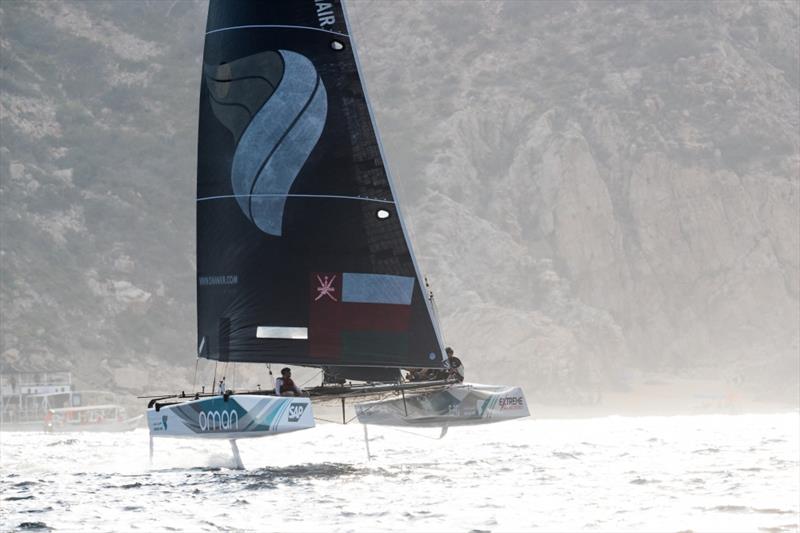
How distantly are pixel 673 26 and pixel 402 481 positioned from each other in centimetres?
6222

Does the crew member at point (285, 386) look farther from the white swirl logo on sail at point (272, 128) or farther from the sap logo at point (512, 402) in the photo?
the sap logo at point (512, 402)

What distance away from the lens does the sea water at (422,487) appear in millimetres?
14414

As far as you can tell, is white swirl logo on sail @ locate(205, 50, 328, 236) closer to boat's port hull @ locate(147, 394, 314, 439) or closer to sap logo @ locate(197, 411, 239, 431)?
boat's port hull @ locate(147, 394, 314, 439)

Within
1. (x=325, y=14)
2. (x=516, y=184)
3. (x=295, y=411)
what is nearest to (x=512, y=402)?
(x=295, y=411)

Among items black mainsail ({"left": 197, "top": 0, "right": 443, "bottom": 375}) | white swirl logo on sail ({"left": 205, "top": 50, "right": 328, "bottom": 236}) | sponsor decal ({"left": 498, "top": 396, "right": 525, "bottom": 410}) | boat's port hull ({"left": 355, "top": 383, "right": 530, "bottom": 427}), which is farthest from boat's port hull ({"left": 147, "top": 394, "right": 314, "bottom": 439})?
sponsor decal ({"left": 498, "top": 396, "right": 525, "bottom": 410})

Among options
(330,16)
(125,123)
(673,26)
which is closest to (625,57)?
(673,26)

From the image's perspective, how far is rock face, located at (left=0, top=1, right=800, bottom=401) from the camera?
63719 mm

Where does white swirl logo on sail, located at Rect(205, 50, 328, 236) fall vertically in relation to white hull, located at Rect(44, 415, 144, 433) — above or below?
above

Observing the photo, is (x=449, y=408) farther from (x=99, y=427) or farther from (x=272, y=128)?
(x=99, y=427)

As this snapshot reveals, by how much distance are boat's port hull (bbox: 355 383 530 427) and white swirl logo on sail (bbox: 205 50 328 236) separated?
436 centimetres

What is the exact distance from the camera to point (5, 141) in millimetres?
74500

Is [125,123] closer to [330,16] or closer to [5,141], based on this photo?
[5,141]

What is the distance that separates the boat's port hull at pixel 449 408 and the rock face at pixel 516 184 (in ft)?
116

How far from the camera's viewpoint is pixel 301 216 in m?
20.8
